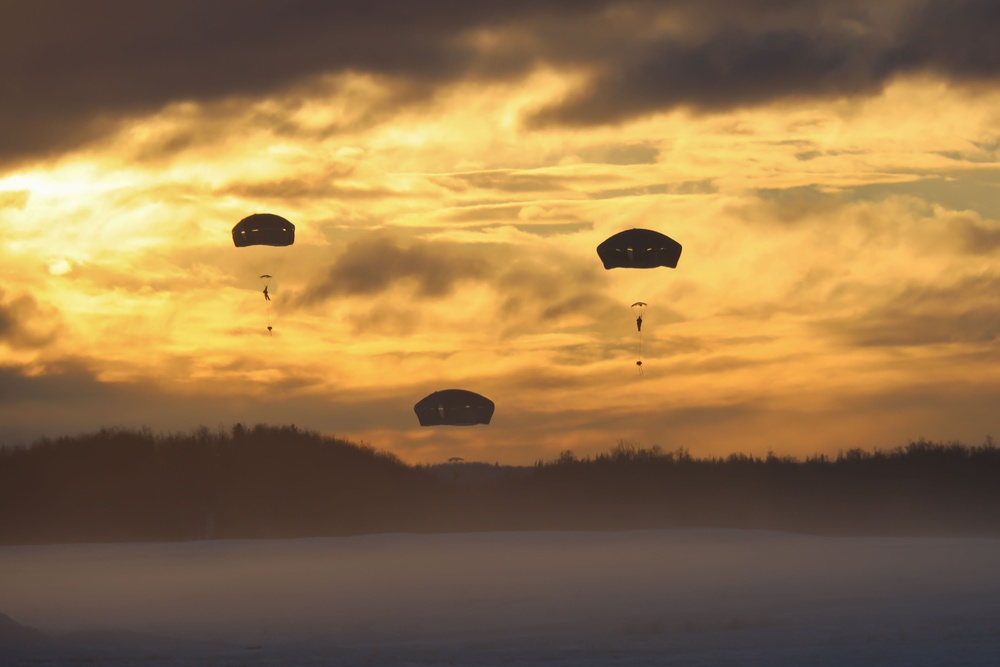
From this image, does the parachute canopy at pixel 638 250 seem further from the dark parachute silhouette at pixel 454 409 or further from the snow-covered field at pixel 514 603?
the dark parachute silhouette at pixel 454 409

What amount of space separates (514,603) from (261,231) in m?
20.5

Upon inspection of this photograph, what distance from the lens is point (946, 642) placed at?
1945cm

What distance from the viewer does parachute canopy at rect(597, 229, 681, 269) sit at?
131 feet

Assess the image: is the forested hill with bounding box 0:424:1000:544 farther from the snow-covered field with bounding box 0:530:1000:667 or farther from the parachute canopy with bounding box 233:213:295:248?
the parachute canopy with bounding box 233:213:295:248

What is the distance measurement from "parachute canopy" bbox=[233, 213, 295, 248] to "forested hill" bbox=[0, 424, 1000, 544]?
12.0 m

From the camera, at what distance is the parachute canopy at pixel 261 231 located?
42.3 meters

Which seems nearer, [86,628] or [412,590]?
[86,628]

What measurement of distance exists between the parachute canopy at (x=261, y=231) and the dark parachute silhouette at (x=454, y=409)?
12.8 metres

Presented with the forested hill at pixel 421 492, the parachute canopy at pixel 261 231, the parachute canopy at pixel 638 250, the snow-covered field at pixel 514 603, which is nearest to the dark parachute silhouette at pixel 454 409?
the forested hill at pixel 421 492

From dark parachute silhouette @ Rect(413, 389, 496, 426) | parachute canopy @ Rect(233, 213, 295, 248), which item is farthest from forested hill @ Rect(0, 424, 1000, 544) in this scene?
parachute canopy @ Rect(233, 213, 295, 248)

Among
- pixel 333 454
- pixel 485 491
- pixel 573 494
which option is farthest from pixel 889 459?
pixel 333 454

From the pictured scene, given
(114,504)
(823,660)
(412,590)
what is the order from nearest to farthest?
1. (823,660)
2. (412,590)
3. (114,504)

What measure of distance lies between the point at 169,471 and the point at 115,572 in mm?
14990

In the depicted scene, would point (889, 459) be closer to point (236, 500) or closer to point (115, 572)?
point (236, 500)
